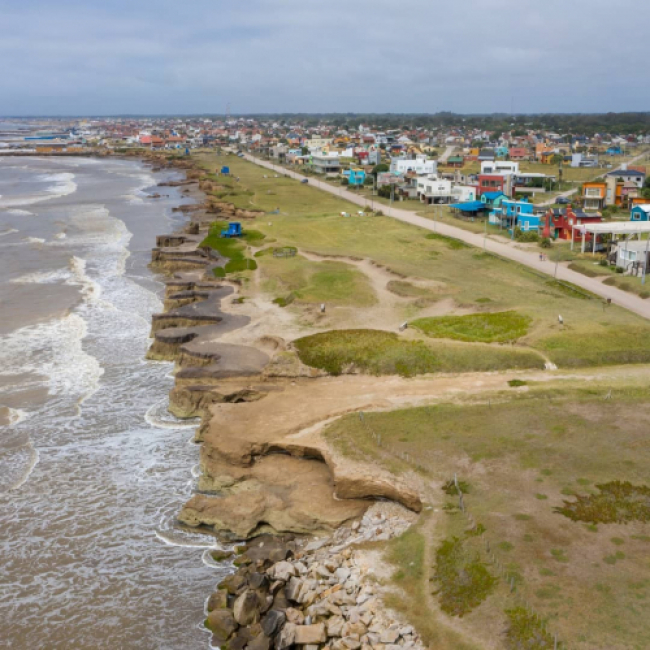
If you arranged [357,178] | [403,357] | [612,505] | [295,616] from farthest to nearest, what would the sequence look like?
[357,178] < [403,357] < [612,505] < [295,616]

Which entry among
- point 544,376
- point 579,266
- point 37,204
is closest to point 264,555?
point 544,376

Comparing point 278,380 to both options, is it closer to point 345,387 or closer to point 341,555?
point 345,387

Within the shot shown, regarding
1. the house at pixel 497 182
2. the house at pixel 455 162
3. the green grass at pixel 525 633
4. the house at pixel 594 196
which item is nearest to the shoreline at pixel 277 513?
the green grass at pixel 525 633

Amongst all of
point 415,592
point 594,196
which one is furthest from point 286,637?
point 594,196

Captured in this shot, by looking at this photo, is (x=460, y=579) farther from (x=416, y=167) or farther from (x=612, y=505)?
(x=416, y=167)

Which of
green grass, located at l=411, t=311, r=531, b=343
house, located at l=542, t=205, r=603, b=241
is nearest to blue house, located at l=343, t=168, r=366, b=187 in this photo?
house, located at l=542, t=205, r=603, b=241

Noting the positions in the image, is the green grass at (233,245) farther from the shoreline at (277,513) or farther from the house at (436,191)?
the house at (436,191)

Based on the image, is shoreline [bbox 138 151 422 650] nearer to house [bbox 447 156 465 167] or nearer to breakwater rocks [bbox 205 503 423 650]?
breakwater rocks [bbox 205 503 423 650]
